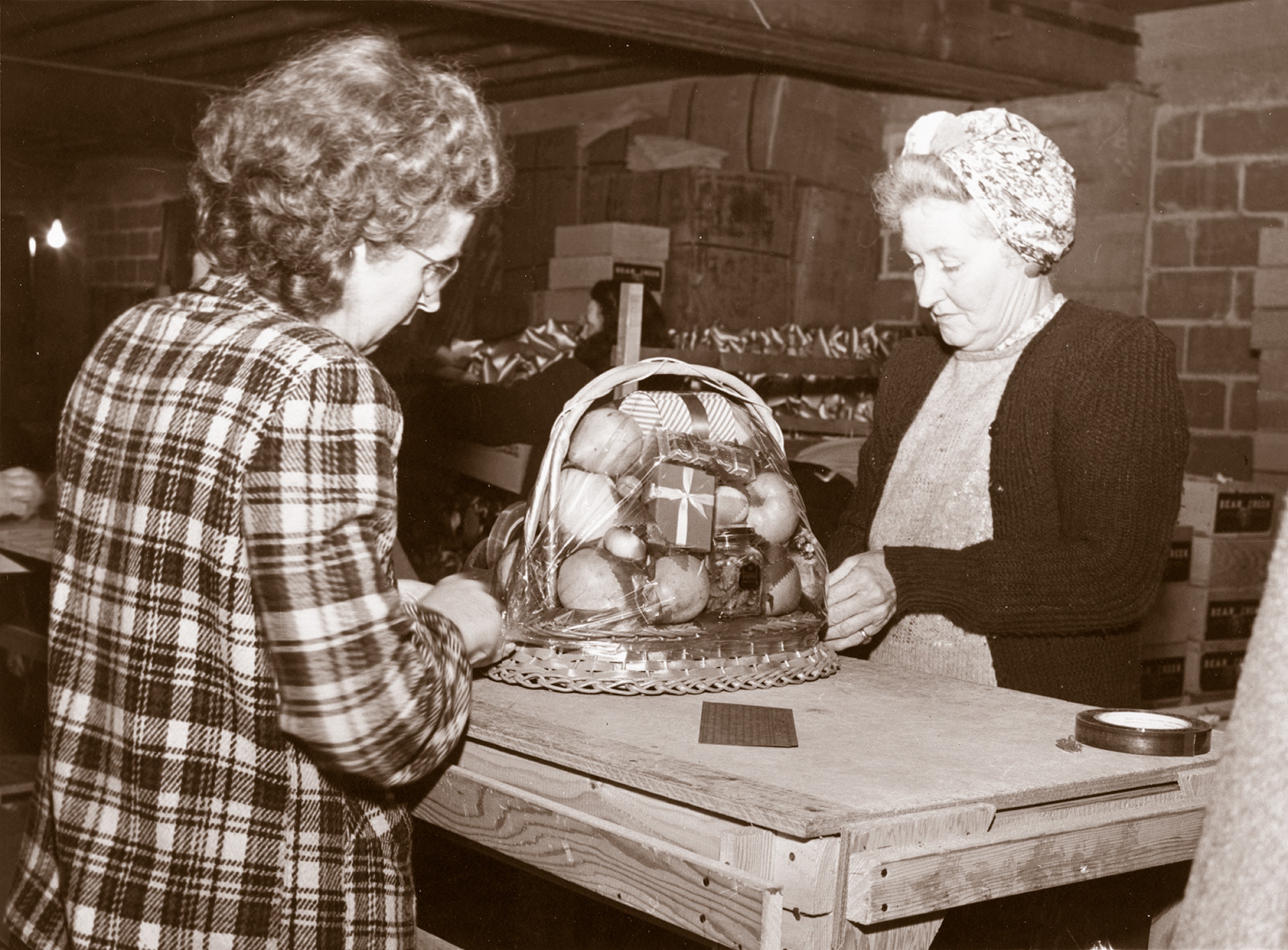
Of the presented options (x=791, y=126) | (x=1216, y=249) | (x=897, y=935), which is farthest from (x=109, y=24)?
(x=897, y=935)

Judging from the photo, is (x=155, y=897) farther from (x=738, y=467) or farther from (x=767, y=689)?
(x=738, y=467)

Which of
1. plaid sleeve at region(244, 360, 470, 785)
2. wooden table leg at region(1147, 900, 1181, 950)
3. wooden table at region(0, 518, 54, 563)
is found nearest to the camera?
plaid sleeve at region(244, 360, 470, 785)

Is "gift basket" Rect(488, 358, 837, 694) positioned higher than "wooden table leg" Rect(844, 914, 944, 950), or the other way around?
"gift basket" Rect(488, 358, 837, 694)

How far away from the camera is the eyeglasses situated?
1.35m

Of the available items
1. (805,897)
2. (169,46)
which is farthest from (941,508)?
(169,46)

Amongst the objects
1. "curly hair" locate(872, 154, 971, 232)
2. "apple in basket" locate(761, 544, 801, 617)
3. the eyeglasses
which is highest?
"curly hair" locate(872, 154, 971, 232)

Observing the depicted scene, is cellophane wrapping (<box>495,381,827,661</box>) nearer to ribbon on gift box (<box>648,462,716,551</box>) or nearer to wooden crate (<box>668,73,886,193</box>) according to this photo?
ribbon on gift box (<box>648,462,716,551</box>)

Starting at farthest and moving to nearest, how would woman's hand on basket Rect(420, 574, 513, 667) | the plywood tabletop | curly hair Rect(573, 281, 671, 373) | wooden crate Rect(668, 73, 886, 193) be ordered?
1. wooden crate Rect(668, 73, 886, 193)
2. curly hair Rect(573, 281, 671, 373)
3. woman's hand on basket Rect(420, 574, 513, 667)
4. the plywood tabletop

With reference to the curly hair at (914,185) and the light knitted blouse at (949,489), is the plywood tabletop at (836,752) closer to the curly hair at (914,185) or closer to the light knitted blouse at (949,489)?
the light knitted blouse at (949,489)

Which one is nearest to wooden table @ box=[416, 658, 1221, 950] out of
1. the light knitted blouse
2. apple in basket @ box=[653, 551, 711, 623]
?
apple in basket @ box=[653, 551, 711, 623]

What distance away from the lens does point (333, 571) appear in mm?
1148

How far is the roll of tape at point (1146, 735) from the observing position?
4.85ft

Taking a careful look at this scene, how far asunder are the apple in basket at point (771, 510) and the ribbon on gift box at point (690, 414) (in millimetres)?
151

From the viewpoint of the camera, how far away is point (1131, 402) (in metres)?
1.95
